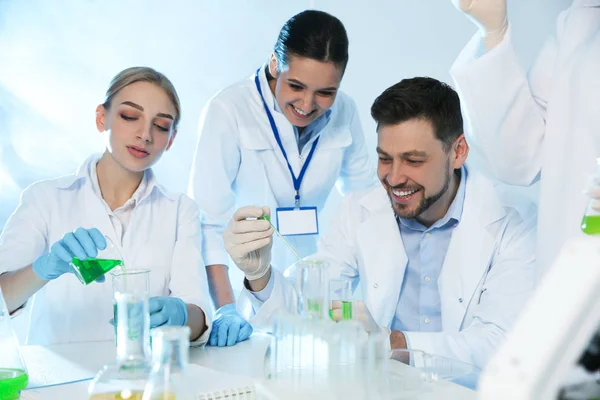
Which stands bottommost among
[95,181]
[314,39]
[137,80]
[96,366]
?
[96,366]

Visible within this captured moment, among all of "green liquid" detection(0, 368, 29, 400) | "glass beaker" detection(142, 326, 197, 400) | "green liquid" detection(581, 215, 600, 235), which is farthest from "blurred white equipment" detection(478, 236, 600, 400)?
"green liquid" detection(0, 368, 29, 400)

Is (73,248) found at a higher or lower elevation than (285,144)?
lower

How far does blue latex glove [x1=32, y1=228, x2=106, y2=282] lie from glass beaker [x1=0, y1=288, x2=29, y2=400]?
386 millimetres

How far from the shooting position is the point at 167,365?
0.95 m

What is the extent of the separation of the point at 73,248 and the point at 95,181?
1.75ft

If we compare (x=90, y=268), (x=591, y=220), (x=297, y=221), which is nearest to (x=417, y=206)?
(x=297, y=221)

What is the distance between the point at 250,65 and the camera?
392 cm

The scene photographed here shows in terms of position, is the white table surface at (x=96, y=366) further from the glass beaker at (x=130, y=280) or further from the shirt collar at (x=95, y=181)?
the shirt collar at (x=95, y=181)

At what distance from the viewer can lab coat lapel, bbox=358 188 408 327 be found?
86.7 inches

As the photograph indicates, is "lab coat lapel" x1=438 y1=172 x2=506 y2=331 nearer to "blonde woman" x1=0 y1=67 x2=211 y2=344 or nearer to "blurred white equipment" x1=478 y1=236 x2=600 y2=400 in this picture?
"blonde woman" x1=0 y1=67 x2=211 y2=344

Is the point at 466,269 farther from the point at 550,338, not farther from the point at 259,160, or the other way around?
the point at 550,338

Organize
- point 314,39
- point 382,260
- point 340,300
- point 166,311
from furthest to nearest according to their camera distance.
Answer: point 314,39 → point 382,260 → point 166,311 → point 340,300

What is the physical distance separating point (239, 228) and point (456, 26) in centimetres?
254

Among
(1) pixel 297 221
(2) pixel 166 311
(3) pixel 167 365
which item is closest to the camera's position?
(3) pixel 167 365
